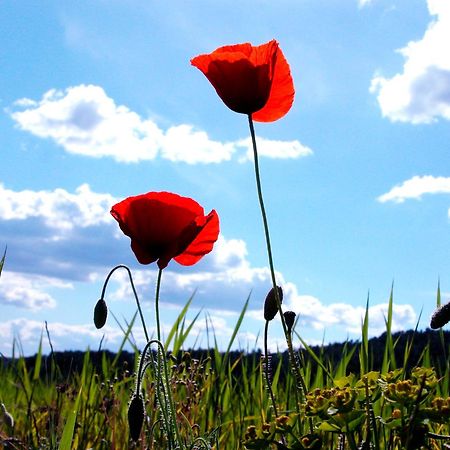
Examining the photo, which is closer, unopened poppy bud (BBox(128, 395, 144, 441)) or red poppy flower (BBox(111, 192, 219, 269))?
unopened poppy bud (BBox(128, 395, 144, 441))

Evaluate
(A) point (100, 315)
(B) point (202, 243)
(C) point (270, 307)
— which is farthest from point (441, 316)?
(A) point (100, 315)

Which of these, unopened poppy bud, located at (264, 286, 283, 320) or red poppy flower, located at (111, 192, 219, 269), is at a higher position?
red poppy flower, located at (111, 192, 219, 269)

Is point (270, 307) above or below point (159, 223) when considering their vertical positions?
below

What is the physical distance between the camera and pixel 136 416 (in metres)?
1.88

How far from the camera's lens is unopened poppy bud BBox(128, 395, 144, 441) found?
73.0 inches

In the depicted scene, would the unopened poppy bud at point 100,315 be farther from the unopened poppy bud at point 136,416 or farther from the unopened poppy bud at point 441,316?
the unopened poppy bud at point 441,316

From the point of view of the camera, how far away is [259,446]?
1587 millimetres

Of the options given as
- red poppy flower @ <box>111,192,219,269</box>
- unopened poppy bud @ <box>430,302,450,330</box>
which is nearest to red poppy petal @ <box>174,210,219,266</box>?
red poppy flower @ <box>111,192,219,269</box>

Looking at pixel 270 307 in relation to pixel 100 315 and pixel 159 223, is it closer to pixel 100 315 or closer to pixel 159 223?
pixel 159 223

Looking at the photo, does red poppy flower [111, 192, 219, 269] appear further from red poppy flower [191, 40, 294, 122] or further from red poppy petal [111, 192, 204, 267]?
red poppy flower [191, 40, 294, 122]

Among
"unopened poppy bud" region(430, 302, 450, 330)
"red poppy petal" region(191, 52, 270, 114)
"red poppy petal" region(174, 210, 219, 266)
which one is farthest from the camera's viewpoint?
"red poppy petal" region(174, 210, 219, 266)

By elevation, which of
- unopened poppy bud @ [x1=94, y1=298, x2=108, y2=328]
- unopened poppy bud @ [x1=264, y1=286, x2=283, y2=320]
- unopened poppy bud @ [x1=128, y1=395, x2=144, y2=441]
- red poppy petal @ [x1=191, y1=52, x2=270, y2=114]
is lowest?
unopened poppy bud @ [x1=128, y1=395, x2=144, y2=441]

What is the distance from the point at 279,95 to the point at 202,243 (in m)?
0.49

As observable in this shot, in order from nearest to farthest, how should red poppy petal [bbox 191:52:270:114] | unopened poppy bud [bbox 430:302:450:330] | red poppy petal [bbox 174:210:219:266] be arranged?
unopened poppy bud [bbox 430:302:450:330]
red poppy petal [bbox 191:52:270:114]
red poppy petal [bbox 174:210:219:266]
